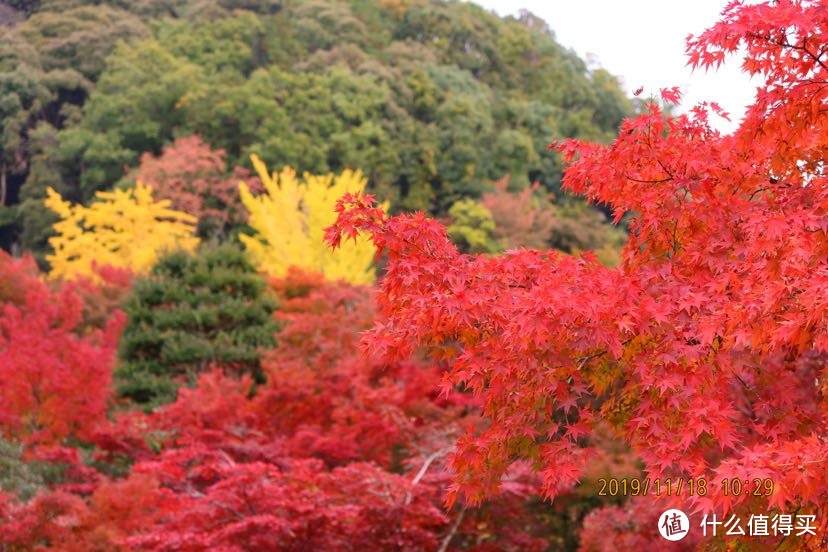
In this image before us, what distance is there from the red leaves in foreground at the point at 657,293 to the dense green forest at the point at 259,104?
23850 mm

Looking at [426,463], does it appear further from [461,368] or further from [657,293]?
[657,293]

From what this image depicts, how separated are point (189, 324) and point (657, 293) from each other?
10393 mm

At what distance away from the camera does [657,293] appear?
4.18 meters

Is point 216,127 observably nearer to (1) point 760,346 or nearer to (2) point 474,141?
(2) point 474,141

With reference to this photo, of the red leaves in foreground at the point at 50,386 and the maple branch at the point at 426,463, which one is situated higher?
the maple branch at the point at 426,463

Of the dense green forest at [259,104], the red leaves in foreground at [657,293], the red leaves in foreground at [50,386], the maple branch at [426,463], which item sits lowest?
the red leaves in foreground at [50,386]

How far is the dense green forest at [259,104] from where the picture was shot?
103 ft

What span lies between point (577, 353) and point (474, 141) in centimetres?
3122

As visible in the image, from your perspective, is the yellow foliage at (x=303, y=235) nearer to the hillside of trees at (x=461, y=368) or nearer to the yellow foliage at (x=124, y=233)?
the hillside of trees at (x=461, y=368)

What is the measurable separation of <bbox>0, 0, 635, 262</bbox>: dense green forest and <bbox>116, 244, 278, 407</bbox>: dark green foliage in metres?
15.9

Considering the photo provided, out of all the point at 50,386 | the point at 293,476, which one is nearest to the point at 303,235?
the point at 50,386

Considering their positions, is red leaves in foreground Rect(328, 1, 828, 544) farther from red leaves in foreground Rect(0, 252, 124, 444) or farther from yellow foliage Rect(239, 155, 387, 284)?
yellow foliage Rect(239, 155, 387, 284)

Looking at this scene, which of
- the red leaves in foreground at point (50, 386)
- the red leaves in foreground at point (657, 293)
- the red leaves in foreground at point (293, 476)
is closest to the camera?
the red leaves in foreground at point (657, 293)

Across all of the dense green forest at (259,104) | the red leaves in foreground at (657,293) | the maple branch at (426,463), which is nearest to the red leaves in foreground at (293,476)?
the maple branch at (426,463)
